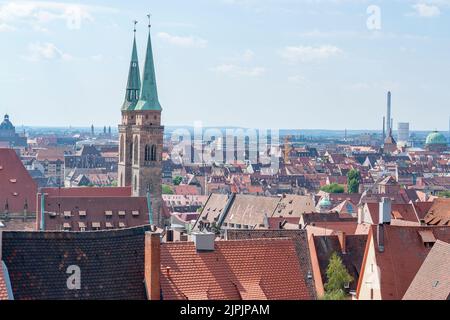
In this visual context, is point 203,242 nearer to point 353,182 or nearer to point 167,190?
point 167,190

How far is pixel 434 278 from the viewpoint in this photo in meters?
21.2

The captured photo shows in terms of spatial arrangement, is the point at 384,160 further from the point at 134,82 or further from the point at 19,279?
the point at 19,279

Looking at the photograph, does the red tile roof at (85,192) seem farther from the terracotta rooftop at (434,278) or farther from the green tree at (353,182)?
the green tree at (353,182)

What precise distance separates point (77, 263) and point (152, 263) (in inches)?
57.0

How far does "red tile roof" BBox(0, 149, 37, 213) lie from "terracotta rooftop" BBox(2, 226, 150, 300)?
46.8 m

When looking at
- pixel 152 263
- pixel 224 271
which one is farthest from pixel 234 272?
pixel 152 263

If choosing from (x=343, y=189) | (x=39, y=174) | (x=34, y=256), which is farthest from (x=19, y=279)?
(x=39, y=174)

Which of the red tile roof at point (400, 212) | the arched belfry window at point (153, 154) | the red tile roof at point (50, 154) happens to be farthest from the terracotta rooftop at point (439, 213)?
the red tile roof at point (50, 154)

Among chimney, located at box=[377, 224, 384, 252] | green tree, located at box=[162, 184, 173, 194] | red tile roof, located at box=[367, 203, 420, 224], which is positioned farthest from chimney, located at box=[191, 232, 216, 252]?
green tree, located at box=[162, 184, 173, 194]

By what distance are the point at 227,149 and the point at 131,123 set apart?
71324mm

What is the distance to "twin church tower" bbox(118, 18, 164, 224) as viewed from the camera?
8112 centimetres

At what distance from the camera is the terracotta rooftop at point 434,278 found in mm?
20292

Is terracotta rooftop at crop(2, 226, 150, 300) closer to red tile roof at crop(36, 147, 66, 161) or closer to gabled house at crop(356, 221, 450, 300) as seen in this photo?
gabled house at crop(356, 221, 450, 300)

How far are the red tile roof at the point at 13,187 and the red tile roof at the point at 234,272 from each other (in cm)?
4414
